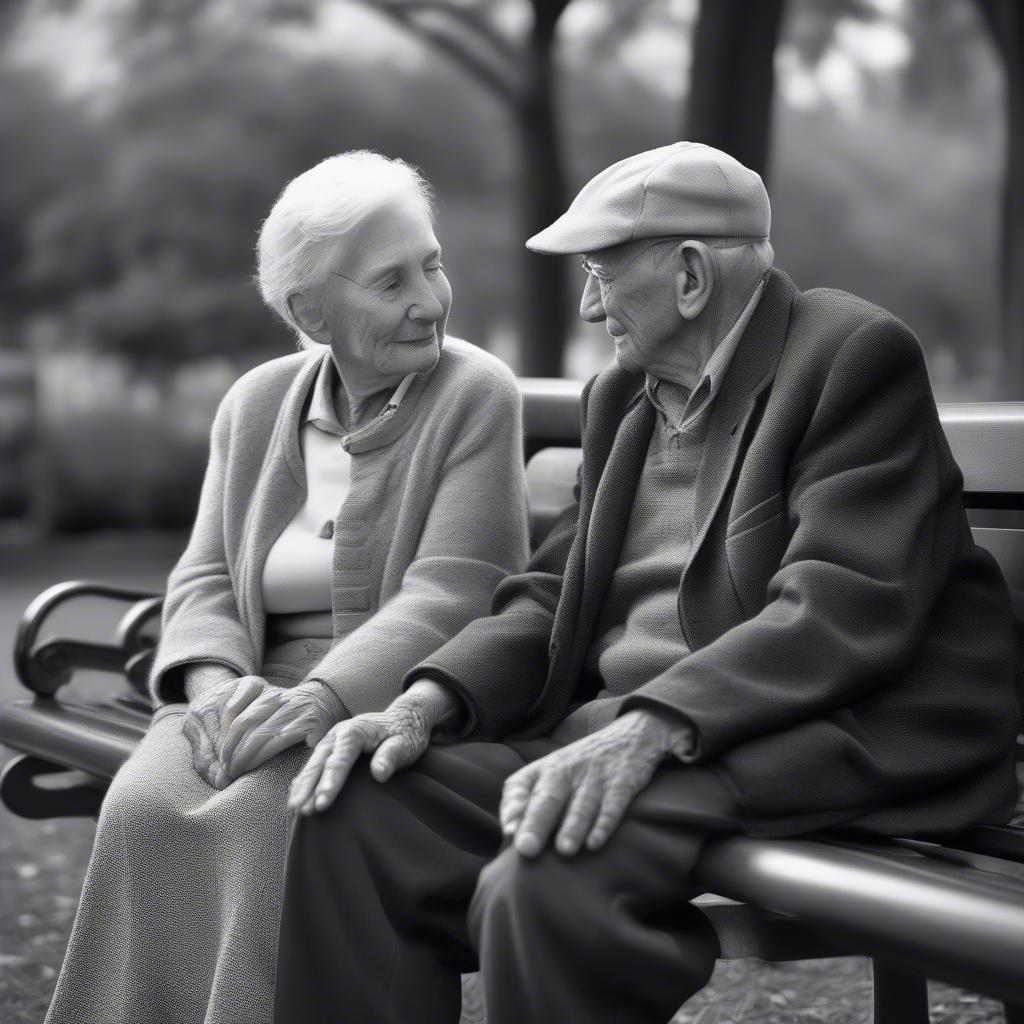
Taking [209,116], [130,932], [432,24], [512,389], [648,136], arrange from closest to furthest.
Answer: [130,932], [512,389], [432,24], [648,136], [209,116]

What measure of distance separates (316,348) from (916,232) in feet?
40.7

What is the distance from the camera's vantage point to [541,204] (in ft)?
31.9

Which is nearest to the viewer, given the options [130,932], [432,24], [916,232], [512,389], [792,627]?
[792,627]

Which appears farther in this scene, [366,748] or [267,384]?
[267,384]

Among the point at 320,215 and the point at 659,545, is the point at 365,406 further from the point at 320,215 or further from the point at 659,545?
the point at 659,545

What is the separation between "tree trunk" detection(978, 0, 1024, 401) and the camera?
29.0ft

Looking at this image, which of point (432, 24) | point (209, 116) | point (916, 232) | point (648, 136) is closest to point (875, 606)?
point (432, 24)

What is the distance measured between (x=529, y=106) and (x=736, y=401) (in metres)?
7.28

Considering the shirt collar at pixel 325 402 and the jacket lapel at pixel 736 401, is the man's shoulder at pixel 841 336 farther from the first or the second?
the shirt collar at pixel 325 402

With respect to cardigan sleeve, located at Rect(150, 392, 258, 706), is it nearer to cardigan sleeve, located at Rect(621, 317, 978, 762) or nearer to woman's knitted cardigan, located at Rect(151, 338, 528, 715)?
woman's knitted cardigan, located at Rect(151, 338, 528, 715)

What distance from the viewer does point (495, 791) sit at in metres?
2.85

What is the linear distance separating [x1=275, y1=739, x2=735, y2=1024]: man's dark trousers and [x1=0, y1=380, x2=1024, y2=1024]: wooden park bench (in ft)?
A: 0.36

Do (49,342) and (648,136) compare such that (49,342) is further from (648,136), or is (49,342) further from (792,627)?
(792,627)

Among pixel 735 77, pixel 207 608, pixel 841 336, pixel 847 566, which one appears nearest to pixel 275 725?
pixel 207 608
